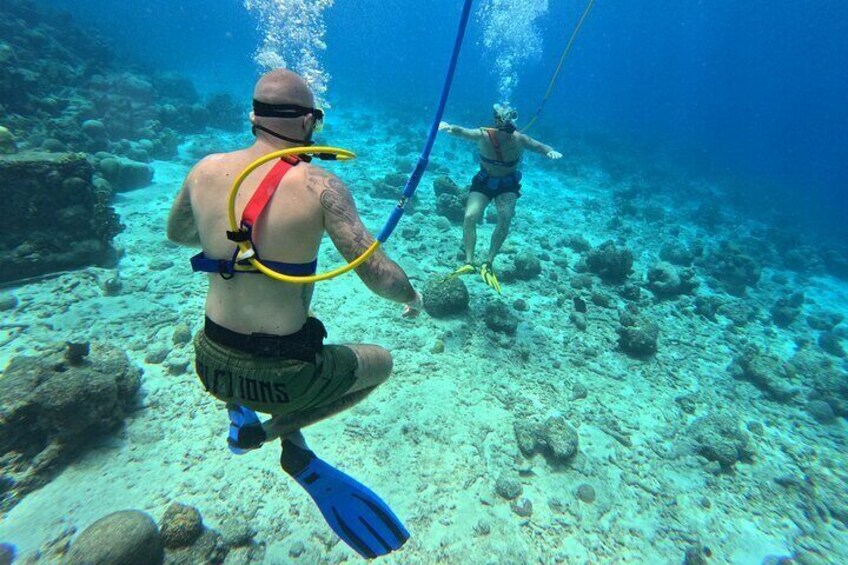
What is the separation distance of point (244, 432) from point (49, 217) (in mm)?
7046

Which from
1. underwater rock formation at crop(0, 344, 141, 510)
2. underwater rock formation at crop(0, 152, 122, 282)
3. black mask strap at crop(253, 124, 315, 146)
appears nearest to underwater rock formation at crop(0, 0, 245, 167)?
underwater rock formation at crop(0, 152, 122, 282)

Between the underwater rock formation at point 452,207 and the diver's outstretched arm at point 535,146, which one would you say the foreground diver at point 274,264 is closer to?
the diver's outstretched arm at point 535,146

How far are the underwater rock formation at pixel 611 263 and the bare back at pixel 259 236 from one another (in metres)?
9.08

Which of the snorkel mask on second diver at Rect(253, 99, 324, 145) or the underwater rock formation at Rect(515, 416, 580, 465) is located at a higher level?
the snorkel mask on second diver at Rect(253, 99, 324, 145)

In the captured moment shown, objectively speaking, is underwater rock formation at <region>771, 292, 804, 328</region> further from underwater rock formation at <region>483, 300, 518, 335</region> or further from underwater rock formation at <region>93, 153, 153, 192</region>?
underwater rock formation at <region>93, 153, 153, 192</region>

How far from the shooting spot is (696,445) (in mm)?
5461

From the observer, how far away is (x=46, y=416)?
12.3 feet

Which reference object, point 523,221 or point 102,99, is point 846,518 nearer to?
point 523,221

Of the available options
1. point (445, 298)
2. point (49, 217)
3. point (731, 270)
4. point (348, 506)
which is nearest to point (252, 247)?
point (348, 506)

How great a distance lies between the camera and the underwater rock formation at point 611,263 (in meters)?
9.51

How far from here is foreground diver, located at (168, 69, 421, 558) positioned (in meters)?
2.22

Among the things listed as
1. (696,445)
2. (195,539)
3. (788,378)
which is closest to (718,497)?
(696,445)

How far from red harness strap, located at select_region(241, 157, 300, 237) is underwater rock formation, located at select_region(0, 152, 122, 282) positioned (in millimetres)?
7014

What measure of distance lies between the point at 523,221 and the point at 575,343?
22.1ft
